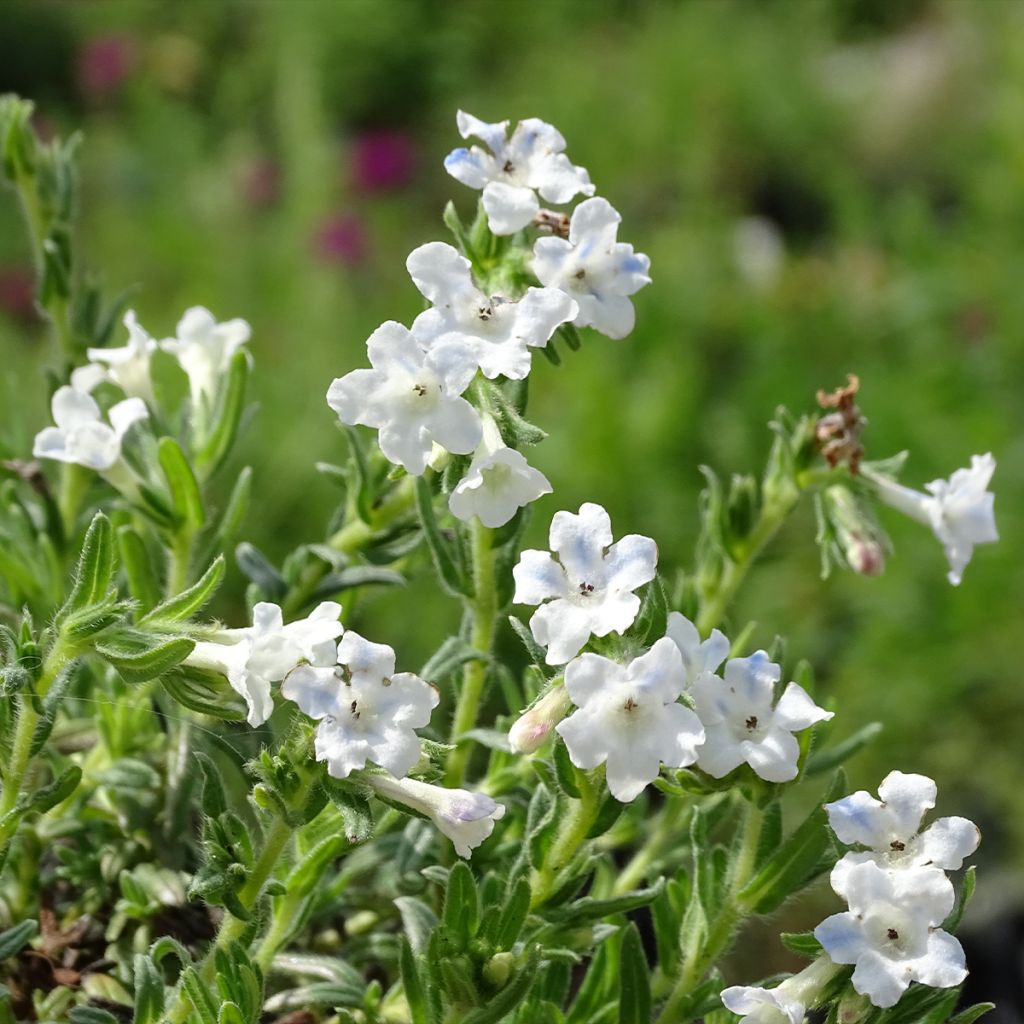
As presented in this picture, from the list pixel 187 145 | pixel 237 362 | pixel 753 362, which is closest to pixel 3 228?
pixel 187 145

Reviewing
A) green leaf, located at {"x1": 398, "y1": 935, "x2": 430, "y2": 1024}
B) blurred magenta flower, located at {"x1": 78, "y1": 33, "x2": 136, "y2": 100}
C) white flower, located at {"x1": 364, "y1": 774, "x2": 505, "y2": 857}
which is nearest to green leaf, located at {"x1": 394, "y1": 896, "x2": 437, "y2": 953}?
green leaf, located at {"x1": 398, "y1": 935, "x2": 430, "y2": 1024}

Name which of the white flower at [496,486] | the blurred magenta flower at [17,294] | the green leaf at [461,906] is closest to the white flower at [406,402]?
the white flower at [496,486]

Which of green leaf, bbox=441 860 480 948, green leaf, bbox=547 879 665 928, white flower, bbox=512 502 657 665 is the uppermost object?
white flower, bbox=512 502 657 665

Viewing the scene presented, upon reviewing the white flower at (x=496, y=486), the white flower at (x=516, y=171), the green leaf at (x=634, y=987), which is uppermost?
the white flower at (x=516, y=171)

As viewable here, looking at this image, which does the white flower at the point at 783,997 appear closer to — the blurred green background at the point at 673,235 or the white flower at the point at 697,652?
the white flower at the point at 697,652

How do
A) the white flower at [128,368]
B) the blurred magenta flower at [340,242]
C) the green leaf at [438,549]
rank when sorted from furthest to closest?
the blurred magenta flower at [340,242], the white flower at [128,368], the green leaf at [438,549]

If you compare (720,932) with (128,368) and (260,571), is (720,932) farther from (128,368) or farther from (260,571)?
(128,368)

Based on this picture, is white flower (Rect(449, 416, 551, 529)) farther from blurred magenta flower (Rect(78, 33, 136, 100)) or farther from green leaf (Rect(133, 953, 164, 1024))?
blurred magenta flower (Rect(78, 33, 136, 100))

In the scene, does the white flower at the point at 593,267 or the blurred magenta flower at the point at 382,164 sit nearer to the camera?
the white flower at the point at 593,267
